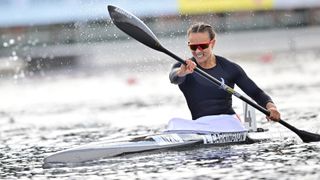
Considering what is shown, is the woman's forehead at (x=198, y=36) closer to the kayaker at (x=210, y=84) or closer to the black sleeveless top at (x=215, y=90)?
the kayaker at (x=210, y=84)

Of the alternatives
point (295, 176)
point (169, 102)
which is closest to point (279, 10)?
point (169, 102)

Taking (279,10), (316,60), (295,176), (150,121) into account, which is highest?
(279,10)

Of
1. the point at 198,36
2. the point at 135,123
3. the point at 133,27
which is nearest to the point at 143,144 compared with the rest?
the point at 198,36

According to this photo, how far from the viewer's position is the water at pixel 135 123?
990 cm

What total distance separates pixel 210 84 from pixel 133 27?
1.21 meters

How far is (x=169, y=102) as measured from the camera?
67.0 ft

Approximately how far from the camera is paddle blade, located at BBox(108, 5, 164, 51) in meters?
11.7

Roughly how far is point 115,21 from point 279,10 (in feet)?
84.3

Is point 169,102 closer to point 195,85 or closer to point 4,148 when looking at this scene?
point 4,148

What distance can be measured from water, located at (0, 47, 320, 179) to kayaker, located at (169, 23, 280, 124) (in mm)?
529

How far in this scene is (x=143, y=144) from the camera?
35.8ft

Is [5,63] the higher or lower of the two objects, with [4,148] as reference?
higher

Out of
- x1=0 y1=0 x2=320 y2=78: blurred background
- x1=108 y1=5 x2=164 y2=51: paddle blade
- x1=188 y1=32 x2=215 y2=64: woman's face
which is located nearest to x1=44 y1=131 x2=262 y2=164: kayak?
x1=188 y1=32 x2=215 y2=64: woman's face

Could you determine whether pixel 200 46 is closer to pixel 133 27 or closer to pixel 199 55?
pixel 199 55
